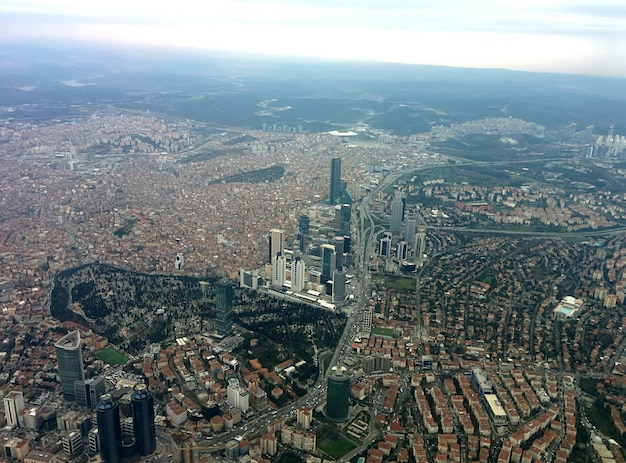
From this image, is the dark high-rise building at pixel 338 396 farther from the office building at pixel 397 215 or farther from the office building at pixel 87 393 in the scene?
the office building at pixel 397 215

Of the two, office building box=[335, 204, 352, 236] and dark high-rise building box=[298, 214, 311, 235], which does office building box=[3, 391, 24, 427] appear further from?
office building box=[335, 204, 352, 236]

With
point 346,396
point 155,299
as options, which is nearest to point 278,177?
point 155,299

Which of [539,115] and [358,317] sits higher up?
[539,115]

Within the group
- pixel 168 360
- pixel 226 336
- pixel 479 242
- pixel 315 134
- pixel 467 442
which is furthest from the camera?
pixel 315 134

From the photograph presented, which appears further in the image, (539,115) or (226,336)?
(539,115)

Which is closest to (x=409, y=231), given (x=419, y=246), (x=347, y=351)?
(x=419, y=246)

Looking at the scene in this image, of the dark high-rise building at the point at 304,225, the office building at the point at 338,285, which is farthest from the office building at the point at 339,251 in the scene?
the dark high-rise building at the point at 304,225

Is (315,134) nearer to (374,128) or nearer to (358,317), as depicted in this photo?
(374,128)

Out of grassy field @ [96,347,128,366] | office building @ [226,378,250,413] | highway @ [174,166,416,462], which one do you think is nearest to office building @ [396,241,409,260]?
highway @ [174,166,416,462]

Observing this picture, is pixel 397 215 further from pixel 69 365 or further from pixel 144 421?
pixel 144 421
